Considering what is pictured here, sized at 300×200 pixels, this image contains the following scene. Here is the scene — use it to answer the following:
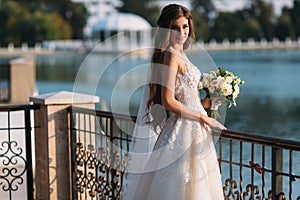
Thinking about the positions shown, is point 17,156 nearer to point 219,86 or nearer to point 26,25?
point 219,86

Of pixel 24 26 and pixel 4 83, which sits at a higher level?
pixel 24 26

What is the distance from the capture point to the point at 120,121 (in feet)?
18.2

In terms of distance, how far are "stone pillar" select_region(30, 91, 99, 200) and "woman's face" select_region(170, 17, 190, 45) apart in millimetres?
1739

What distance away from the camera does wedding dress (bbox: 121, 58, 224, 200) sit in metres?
4.54

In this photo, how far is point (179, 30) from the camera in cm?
450

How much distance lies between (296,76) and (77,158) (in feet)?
121

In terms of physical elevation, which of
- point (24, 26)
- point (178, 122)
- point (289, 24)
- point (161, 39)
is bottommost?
point (178, 122)

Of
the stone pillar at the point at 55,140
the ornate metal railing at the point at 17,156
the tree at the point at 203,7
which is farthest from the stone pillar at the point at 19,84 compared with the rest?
the tree at the point at 203,7

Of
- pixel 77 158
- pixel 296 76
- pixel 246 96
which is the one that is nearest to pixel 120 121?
pixel 77 158

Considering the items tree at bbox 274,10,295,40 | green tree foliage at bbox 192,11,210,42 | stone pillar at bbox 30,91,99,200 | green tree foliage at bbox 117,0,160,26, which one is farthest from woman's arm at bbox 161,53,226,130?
tree at bbox 274,10,295,40

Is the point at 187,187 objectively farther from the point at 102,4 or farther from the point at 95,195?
the point at 102,4

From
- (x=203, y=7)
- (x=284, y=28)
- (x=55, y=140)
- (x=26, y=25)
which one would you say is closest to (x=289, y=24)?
(x=284, y=28)

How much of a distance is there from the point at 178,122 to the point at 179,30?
1.99 ft

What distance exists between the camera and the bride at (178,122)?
4.46 m
